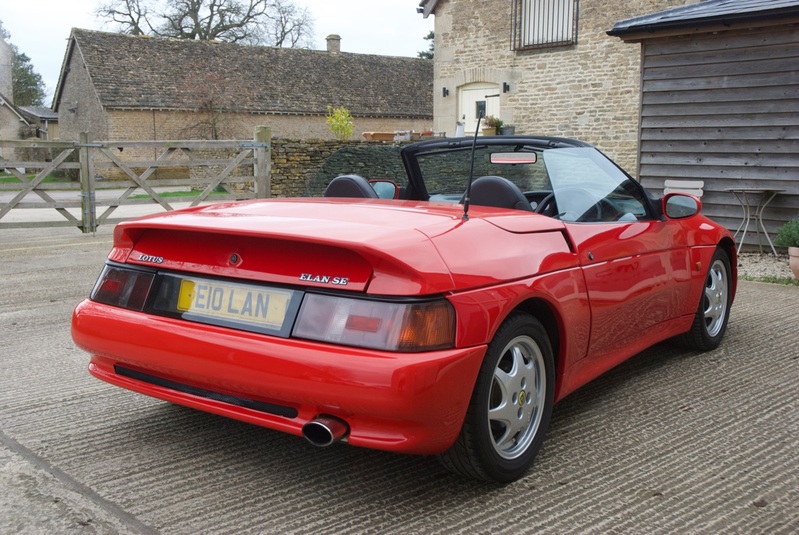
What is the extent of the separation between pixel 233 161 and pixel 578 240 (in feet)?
41.0

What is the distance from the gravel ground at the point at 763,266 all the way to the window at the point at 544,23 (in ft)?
36.9

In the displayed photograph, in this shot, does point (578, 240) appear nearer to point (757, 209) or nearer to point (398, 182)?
point (398, 182)

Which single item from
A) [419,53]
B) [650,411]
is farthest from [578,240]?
[419,53]

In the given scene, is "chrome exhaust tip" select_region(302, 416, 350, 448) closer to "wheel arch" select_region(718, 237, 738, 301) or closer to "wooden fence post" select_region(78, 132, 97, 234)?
"wheel arch" select_region(718, 237, 738, 301)

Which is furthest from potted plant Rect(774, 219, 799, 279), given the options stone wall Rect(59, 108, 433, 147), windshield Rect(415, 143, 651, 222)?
stone wall Rect(59, 108, 433, 147)

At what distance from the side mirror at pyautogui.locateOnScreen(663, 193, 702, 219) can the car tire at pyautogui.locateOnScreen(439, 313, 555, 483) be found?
5.52 ft

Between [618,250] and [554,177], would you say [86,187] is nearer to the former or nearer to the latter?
[554,177]

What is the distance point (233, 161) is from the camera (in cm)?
1524

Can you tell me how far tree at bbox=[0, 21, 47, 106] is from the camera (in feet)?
218

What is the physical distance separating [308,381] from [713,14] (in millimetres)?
9450

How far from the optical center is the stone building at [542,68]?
63.8 ft

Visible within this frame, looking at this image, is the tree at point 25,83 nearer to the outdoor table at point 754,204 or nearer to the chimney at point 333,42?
the chimney at point 333,42

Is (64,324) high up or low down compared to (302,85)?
down

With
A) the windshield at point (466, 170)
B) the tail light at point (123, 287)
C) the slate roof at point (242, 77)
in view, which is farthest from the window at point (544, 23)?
the slate roof at point (242, 77)
